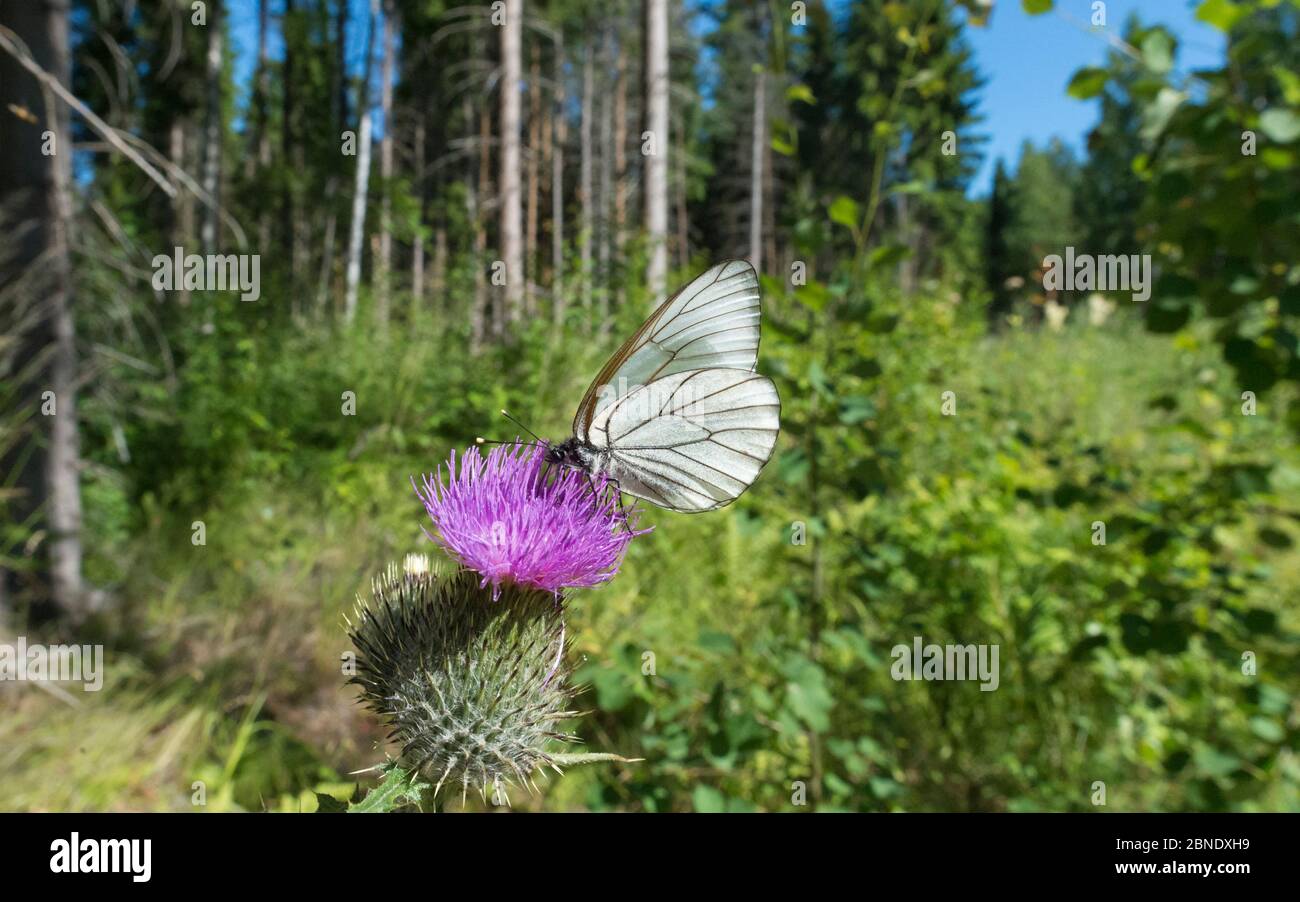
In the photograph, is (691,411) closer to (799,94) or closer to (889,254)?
(889,254)

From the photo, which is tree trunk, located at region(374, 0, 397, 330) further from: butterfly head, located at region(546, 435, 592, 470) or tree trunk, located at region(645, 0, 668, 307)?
butterfly head, located at region(546, 435, 592, 470)

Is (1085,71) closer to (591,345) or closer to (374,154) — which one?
(591,345)

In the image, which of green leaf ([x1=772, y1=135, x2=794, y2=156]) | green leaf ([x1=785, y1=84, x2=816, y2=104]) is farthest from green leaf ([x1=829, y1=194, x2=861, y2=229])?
green leaf ([x1=785, y1=84, x2=816, y2=104])

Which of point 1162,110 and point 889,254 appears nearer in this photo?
point 1162,110

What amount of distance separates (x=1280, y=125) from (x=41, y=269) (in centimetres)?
553

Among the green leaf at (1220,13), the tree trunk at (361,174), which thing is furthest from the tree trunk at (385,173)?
the green leaf at (1220,13)

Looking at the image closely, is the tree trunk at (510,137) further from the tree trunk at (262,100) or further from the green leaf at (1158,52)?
the tree trunk at (262,100)

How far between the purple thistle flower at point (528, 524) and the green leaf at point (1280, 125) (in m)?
1.69

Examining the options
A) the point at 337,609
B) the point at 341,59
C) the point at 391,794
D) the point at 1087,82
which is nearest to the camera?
the point at 391,794

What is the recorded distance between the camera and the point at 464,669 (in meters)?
1.54

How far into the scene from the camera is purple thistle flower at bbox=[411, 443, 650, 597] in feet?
4.80

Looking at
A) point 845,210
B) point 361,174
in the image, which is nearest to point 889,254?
point 845,210

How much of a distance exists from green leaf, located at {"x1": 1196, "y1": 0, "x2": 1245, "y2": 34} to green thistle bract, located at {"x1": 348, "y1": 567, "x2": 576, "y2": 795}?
6.59 ft

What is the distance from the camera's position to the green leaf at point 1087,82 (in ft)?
6.40
